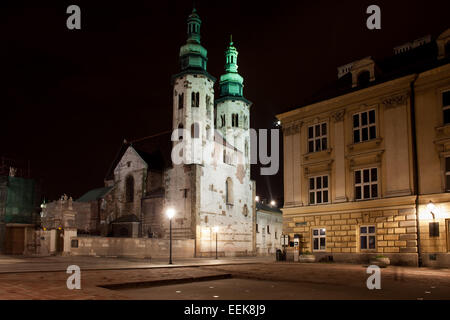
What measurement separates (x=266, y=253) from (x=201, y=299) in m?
58.8

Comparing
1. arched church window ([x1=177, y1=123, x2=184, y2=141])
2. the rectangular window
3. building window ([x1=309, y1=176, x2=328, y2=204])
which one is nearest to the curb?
the rectangular window

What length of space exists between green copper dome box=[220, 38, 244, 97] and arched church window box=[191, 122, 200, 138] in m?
13.2

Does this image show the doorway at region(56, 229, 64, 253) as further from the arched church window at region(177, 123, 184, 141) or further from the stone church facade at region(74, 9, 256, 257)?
the arched church window at region(177, 123, 184, 141)

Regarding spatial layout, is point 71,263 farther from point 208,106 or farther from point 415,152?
point 208,106

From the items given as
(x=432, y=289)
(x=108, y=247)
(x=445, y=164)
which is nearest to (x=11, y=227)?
(x=108, y=247)

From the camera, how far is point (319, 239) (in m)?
29.4

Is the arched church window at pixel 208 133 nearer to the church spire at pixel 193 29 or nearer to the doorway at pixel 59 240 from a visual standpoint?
the church spire at pixel 193 29

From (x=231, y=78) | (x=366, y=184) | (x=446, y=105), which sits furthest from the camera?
(x=231, y=78)

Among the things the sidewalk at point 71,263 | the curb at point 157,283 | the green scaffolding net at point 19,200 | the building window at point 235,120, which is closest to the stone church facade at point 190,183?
the building window at point 235,120

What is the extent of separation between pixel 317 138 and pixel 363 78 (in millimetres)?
4937

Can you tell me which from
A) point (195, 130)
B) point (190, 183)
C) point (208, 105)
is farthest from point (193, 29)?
point (190, 183)

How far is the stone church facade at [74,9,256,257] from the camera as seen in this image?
50.8m

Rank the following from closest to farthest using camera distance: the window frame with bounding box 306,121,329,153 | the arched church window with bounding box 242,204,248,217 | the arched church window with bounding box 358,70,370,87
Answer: the arched church window with bounding box 358,70,370,87 < the window frame with bounding box 306,121,329,153 < the arched church window with bounding box 242,204,248,217
